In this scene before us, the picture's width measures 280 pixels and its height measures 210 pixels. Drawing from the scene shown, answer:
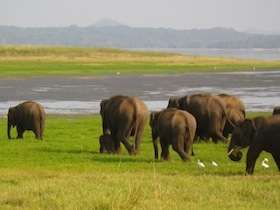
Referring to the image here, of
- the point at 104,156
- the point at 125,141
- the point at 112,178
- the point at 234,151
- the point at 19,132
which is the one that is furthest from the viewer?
the point at 19,132

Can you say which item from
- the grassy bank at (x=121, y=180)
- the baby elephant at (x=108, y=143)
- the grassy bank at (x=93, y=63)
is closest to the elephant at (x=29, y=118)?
the grassy bank at (x=121, y=180)

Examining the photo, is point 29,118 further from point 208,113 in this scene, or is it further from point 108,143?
point 208,113

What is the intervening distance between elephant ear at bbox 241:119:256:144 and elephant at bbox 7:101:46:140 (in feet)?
32.0

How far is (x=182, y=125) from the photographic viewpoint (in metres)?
17.7

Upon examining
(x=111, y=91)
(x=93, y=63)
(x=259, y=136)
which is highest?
(x=259, y=136)

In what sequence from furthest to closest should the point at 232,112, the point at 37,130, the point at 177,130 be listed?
the point at 37,130 < the point at 232,112 < the point at 177,130

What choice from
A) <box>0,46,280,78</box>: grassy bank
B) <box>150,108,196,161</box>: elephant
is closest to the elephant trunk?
<box>150,108,196,161</box>: elephant

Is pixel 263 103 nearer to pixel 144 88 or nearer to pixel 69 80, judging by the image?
pixel 144 88

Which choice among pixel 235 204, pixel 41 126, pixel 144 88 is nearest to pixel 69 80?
pixel 144 88

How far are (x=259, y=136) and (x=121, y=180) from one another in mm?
3536

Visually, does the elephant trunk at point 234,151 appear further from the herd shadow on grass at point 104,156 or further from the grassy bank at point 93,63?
the grassy bank at point 93,63

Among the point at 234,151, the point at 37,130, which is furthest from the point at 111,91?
the point at 234,151

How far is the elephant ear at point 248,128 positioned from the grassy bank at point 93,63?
5406cm

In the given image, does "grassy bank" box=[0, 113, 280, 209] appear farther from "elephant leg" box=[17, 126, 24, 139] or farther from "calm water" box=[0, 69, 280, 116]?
"calm water" box=[0, 69, 280, 116]
